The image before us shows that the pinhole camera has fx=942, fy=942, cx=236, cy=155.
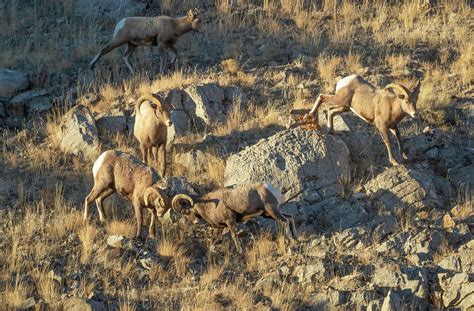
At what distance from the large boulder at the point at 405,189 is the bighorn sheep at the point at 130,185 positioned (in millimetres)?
2897

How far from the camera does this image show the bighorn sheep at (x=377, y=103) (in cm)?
1295

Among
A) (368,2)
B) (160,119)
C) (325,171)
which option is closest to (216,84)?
(160,119)

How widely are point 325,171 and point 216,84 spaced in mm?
3417

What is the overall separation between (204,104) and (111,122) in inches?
58.7

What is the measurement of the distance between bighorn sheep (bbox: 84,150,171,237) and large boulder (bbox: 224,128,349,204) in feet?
4.56

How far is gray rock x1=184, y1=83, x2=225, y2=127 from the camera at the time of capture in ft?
48.7

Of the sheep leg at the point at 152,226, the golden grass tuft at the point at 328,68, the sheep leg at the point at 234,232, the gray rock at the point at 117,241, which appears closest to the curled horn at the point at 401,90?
the golden grass tuft at the point at 328,68

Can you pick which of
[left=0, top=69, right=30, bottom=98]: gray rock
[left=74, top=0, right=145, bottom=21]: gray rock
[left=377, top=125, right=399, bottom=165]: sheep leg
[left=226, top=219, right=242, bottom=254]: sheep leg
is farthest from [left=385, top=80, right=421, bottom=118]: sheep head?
[left=74, top=0, right=145, bottom=21]: gray rock

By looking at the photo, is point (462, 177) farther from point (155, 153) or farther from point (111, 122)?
point (111, 122)

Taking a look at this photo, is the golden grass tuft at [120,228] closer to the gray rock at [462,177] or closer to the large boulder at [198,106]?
the large boulder at [198,106]

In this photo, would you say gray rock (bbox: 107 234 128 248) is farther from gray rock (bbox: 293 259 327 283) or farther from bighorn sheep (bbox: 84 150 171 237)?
gray rock (bbox: 293 259 327 283)

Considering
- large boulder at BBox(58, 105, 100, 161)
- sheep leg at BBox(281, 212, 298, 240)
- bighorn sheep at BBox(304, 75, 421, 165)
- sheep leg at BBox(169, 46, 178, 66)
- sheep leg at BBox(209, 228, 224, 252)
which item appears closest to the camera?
sheep leg at BBox(281, 212, 298, 240)

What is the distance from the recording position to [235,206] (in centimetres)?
1144

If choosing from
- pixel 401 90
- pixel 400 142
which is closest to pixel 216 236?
pixel 400 142
